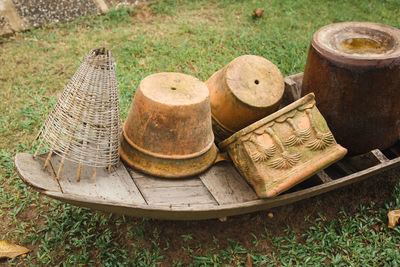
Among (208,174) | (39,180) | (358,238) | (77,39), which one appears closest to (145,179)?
(208,174)

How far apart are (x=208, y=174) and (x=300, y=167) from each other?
26.6 inches

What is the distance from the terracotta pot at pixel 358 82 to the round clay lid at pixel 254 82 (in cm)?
34

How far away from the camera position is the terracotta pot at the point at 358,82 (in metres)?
2.77

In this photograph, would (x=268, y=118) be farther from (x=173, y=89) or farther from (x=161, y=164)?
(x=161, y=164)

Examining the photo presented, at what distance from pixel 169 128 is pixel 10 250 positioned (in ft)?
4.92

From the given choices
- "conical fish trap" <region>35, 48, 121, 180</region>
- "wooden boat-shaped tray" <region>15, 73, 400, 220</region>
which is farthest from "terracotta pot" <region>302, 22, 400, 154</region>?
"conical fish trap" <region>35, 48, 121, 180</region>

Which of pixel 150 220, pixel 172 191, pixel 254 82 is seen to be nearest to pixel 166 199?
pixel 172 191

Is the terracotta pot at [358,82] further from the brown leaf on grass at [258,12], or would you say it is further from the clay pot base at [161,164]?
the brown leaf on grass at [258,12]

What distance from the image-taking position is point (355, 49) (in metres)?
2.98

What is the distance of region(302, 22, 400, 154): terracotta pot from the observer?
9.09 feet

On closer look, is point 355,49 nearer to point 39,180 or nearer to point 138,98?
point 138,98

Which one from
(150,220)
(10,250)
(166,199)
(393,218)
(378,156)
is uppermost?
(166,199)

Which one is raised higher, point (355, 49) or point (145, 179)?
point (355, 49)

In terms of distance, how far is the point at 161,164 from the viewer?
262cm
